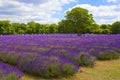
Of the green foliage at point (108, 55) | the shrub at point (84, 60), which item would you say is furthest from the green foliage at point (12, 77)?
the green foliage at point (108, 55)

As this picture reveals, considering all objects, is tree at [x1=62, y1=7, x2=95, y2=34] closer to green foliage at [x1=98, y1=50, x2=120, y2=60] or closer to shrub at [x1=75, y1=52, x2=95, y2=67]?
green foliage at [x1=98, y1=50, x2=120, y2=60]

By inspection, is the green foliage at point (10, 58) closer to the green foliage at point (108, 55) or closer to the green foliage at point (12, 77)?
the green foliage at point (12, 77)

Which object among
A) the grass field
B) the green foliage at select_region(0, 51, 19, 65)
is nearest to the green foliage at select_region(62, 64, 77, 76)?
the grass field

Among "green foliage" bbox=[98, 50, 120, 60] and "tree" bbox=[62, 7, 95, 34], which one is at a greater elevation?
"tree" bbox=[62, 7, 95, 34]

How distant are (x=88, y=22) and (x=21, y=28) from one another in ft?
93.4

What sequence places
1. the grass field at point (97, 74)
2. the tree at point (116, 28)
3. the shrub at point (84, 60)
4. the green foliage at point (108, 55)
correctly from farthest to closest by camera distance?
the tree at point (116, 28) → the green foliage at point (108, 55) → the shrub at point (84, 60) → the grass field at point (97, 74)

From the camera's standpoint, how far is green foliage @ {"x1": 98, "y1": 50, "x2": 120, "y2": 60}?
11.5 meters

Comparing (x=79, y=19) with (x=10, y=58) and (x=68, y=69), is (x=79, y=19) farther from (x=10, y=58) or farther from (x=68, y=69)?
(x=68, y=69)

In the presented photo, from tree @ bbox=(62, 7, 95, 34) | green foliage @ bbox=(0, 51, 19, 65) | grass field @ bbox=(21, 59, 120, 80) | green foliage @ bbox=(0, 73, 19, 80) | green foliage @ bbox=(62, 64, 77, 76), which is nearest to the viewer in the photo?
green foliage @ bbox=(0, 73, 19, 80)

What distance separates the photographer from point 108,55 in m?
11.7

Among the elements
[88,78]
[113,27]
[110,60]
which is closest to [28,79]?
[88,78]

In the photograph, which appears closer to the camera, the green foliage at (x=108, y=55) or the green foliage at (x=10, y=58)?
the green foliage at (x=10, y=58)

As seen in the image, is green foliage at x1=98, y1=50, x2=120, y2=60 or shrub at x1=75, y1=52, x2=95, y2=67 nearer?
shrub at x1=75, y1=52, x2=95, y2=67

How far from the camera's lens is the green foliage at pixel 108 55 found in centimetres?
1153
